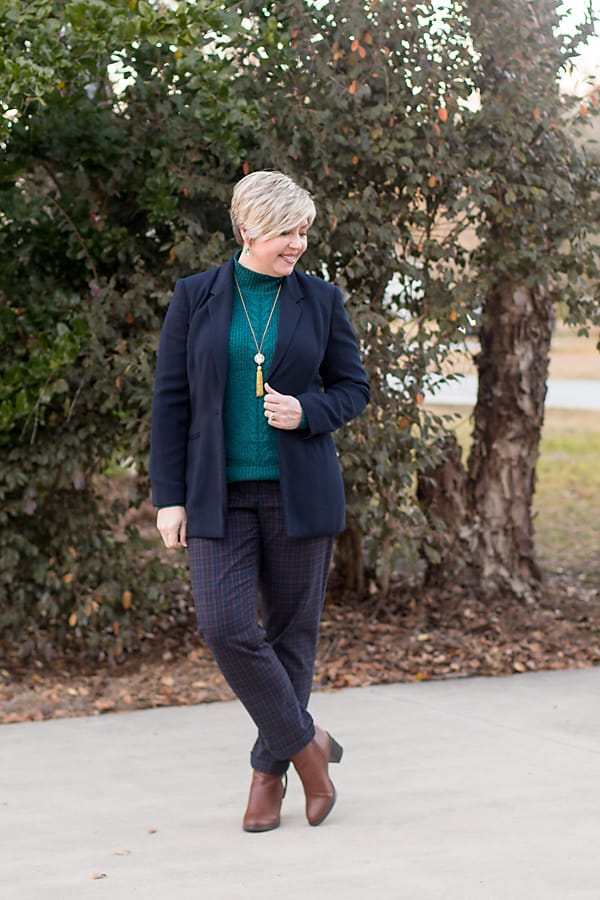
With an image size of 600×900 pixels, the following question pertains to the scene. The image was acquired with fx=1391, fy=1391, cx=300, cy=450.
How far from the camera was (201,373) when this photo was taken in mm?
3975

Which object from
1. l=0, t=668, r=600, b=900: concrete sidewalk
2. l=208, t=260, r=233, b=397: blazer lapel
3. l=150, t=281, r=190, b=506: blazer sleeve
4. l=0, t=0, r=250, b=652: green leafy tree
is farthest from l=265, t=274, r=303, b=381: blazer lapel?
l=0, t=0, r=250, b=652: green leafy tree

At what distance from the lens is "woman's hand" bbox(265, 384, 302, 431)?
3.91m

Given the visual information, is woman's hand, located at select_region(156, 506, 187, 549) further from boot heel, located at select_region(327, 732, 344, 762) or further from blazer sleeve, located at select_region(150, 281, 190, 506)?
boot heel, located at select_region(327, 732, 344, 762)

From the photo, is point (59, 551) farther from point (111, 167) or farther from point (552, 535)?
point (552, 535)

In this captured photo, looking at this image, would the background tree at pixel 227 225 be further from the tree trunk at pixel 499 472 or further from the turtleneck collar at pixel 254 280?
the turtleneck collar at pixel 254 280

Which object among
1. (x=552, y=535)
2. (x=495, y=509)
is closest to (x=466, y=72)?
(x=495, y=509)

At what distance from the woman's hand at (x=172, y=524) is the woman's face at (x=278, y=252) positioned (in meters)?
0.74

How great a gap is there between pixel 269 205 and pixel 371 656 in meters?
3.24

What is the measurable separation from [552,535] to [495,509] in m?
3.31

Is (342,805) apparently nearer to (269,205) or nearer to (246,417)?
(246,417)

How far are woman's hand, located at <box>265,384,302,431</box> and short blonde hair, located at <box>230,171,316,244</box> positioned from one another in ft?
1.51

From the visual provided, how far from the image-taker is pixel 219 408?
3.95 metres

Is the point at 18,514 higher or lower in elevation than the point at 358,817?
higher

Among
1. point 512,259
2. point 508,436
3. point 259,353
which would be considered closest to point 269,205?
point 259,353
